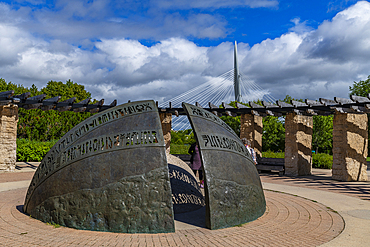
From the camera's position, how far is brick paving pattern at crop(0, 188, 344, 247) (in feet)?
14.3

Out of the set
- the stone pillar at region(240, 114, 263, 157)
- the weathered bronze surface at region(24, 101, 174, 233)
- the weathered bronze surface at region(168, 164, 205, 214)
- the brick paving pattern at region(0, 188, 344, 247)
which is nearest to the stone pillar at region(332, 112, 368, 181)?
the stone pillar at region(240, 114, 263, 157)

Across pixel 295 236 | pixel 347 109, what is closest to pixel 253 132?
pixel 347 109

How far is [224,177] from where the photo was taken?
17.6 feet

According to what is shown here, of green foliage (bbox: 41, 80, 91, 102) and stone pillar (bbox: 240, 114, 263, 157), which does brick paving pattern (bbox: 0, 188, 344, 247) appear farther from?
green foliage (bbox: 41, 80, 91, 102)

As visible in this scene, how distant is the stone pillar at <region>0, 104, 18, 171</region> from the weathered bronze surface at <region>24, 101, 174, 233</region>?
35.2 ft

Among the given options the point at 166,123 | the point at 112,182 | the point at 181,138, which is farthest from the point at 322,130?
the point at 112,182

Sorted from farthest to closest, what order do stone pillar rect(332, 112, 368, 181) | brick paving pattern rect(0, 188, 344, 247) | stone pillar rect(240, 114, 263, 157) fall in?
stone pillar rect(240, 114, 263, 157), stone pillar rect(332, 112, 368, 181), brick paving pattern rect(0, 188, 344, 247)

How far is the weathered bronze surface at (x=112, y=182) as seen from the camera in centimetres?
485

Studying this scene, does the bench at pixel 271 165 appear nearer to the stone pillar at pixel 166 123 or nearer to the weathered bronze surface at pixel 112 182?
the stone pillar at pixel 166 123

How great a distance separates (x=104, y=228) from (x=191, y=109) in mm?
2961

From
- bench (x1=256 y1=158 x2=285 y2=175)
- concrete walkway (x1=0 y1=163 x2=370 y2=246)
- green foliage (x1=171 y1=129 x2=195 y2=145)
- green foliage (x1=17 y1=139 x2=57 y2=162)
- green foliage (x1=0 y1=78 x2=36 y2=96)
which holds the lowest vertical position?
concrete walkway (x1=0 y1=163 x2=370 y2=246)

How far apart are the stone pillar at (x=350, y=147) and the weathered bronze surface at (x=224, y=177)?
9.29 meters

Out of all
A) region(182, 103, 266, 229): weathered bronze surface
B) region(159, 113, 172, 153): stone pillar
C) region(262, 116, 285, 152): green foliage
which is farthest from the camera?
region(262, 116, 285, 152): green foliage

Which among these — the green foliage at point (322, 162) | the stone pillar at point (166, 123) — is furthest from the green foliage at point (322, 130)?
the stone pillar at point (166, 123)
